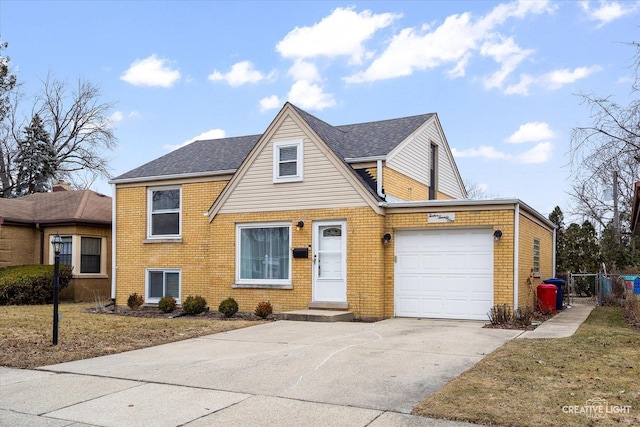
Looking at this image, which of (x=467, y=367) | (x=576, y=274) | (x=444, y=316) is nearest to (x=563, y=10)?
(x=444, y=316)

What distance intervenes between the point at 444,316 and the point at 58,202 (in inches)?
678

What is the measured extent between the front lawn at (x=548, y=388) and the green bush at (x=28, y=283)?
16.6 metres

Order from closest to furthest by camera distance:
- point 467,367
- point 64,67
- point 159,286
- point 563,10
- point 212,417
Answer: point 212,417 < point 467,367 < point 563,10 < point 159,286 < point 64,67

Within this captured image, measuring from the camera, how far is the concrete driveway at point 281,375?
21.0ft

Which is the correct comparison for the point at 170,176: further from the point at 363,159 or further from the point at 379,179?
the point at 379,179

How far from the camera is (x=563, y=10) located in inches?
507

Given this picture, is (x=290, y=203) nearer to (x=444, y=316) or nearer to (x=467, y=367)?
(x=444, y=316)

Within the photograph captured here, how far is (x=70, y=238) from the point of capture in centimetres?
2214

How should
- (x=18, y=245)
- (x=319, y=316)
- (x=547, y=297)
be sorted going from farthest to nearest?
(x=18, y=245) → (x=547, y=297) → (x=319, y=316)

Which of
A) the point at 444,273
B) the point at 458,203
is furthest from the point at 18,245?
the point at 458,203

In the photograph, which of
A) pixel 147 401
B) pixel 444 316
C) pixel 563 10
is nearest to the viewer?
pixel 147 401

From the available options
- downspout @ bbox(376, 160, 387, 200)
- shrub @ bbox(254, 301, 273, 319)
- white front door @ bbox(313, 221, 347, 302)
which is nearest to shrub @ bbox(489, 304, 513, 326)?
white front door @ bbox(313, 221, 347, 302)

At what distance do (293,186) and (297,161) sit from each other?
27.8 inches

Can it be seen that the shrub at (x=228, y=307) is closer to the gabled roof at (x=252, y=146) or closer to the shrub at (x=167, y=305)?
the shrub at (x=167, y=305)
